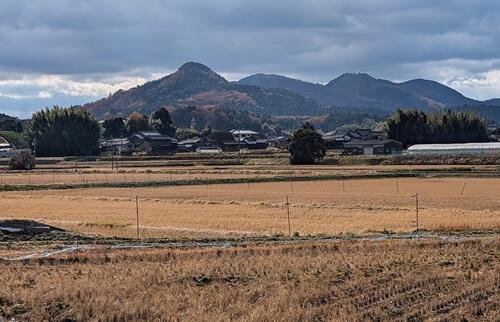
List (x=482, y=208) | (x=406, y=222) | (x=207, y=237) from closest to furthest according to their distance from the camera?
(x=207, y=237)
(x=406, y=222)
(x=482, y=208)

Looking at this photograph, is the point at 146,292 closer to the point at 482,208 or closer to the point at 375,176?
the point at 482,208

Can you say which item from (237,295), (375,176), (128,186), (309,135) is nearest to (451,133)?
(309,135)

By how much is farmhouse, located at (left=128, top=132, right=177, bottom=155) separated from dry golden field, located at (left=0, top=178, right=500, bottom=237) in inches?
2880

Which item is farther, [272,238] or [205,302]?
[272,238]

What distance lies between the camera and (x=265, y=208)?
37.5 meters

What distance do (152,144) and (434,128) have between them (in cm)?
4969

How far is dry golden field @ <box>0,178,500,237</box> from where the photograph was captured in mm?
28609

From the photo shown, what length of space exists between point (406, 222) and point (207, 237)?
891cm

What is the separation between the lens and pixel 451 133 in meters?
119

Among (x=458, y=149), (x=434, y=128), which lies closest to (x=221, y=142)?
(x=434, y=128)

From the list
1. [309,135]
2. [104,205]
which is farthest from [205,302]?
[309,135]

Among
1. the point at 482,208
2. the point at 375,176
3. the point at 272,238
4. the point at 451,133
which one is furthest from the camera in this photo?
the point at 451,133

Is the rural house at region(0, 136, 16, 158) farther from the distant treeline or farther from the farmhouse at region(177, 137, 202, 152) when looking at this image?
the distant treeline

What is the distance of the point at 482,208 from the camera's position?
1375 inches
